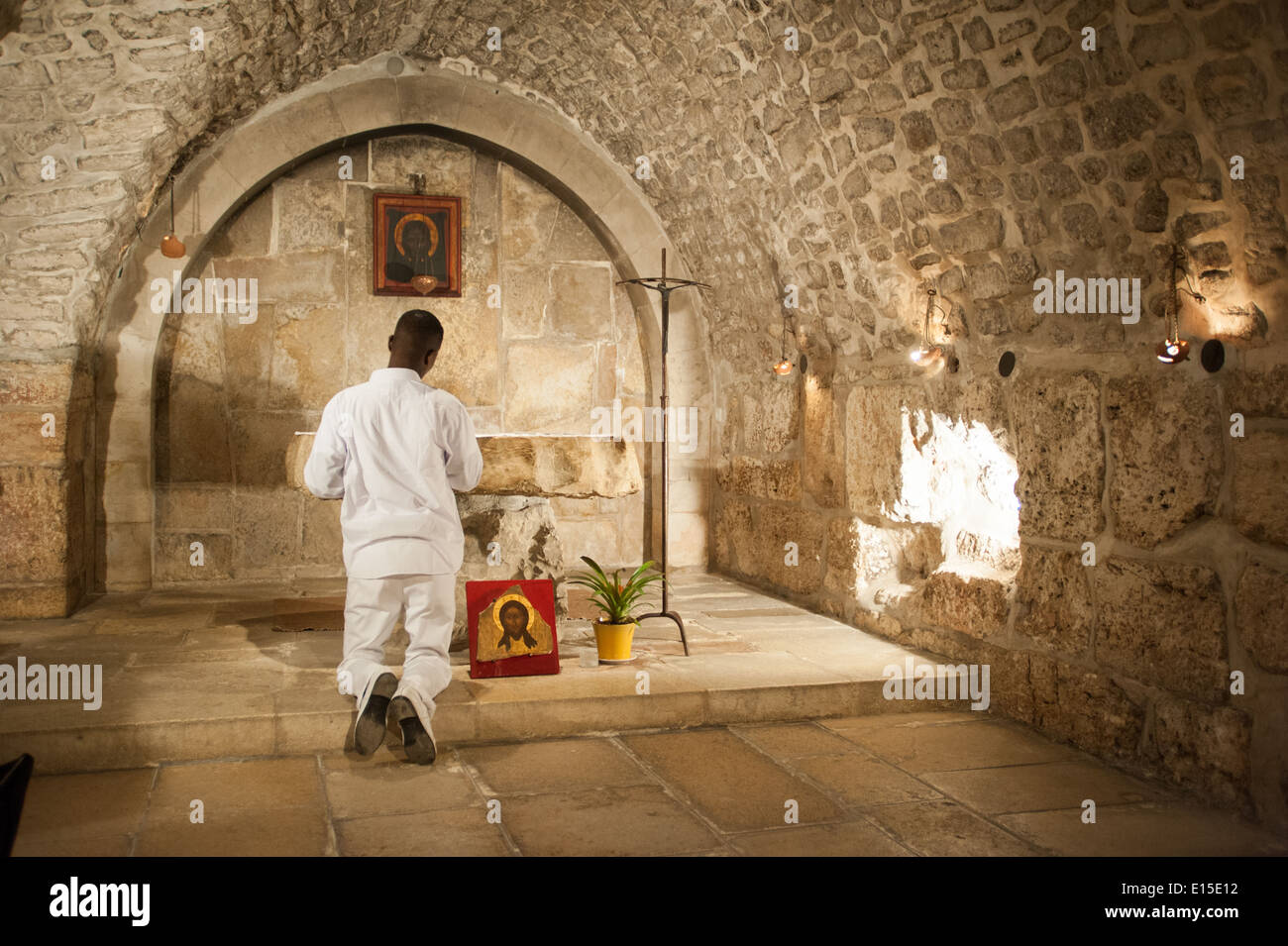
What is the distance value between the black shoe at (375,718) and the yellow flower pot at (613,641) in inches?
45.7

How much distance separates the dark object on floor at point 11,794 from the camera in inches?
100.0

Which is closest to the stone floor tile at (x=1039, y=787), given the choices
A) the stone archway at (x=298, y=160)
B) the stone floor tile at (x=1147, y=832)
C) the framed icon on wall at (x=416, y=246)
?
the stone floor tile at (x=1147, y=832)

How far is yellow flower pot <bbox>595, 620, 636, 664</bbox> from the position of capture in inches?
185

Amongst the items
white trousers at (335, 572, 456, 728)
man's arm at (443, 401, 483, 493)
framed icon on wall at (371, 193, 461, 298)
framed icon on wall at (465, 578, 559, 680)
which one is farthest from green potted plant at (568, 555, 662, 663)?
framed icon on wall at (371, 193, 461, 298)

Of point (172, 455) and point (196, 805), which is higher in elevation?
point (172, 455)

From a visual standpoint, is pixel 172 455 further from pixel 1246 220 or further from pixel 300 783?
pixel 1246 220

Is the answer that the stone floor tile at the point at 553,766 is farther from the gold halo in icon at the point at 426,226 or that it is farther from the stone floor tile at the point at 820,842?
the gold halo in icon at the point at 426,226

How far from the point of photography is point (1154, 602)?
3695 mm

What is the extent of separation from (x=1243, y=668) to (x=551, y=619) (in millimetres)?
2490

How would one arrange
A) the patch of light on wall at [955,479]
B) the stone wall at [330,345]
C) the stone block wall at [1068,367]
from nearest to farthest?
the stone block wall at [1068,367] → the patch of light on wall at [955,479] → the stone wall at [330,345]

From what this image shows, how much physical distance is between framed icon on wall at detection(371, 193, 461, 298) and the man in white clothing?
3.26 m
